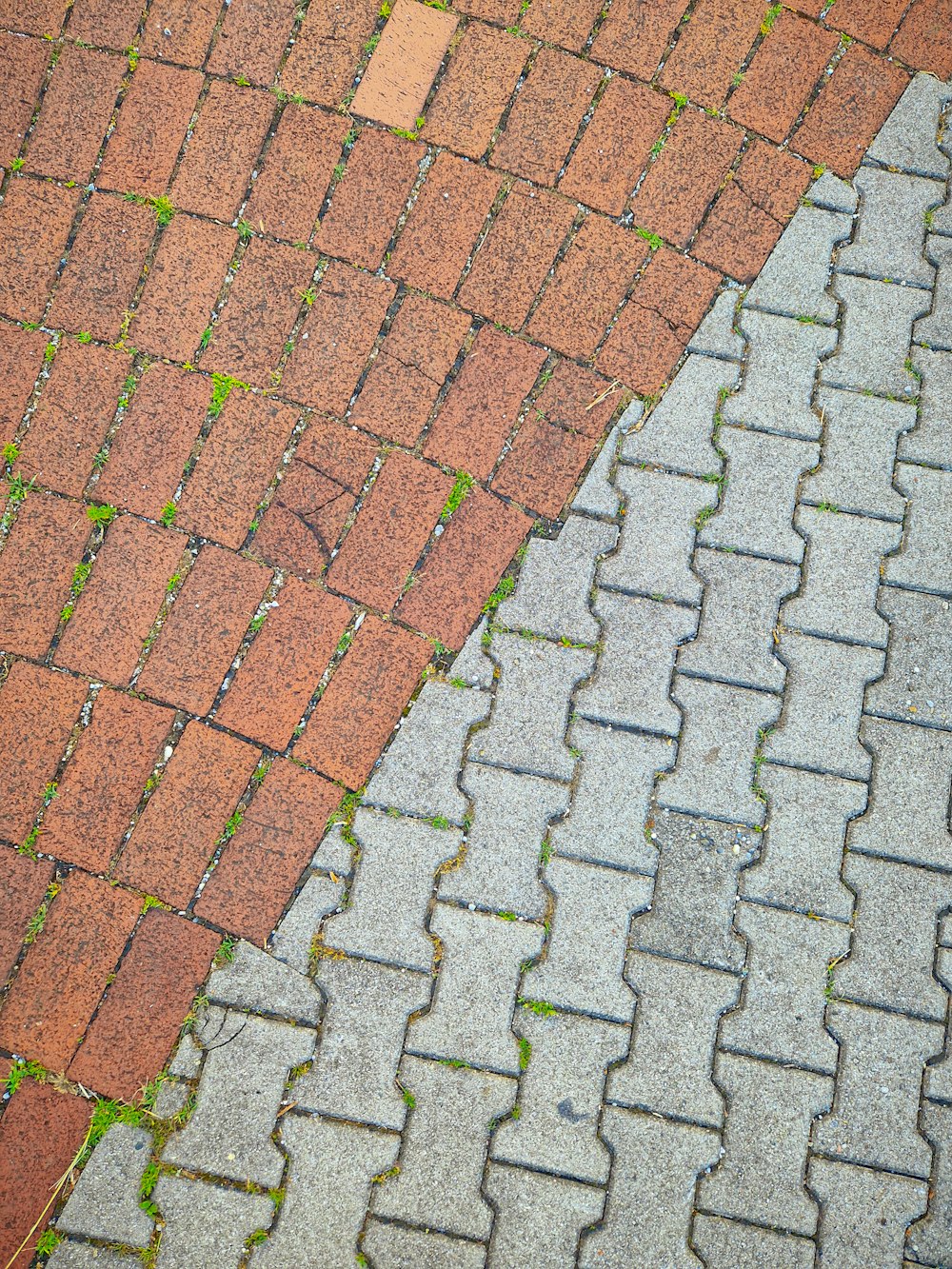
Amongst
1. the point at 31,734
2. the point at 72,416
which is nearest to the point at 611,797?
the point at 31,734

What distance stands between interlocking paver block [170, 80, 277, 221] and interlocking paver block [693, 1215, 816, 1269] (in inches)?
115

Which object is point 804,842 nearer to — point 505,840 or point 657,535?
point 505,840

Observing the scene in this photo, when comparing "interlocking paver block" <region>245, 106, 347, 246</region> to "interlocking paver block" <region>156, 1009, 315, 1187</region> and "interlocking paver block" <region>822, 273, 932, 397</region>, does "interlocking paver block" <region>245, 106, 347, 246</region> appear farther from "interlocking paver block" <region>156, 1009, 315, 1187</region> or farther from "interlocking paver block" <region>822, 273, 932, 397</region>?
"interlocking paver block" <region>156, 1009, 315, 1187</region>

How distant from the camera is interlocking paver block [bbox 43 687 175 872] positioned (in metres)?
2.56

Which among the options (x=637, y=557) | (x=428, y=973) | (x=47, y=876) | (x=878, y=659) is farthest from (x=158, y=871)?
(x=878, y=659)

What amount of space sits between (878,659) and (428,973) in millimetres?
1461

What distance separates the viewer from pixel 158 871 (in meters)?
2.55

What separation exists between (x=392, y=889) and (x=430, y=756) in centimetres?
36

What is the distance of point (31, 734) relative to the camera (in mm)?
2588

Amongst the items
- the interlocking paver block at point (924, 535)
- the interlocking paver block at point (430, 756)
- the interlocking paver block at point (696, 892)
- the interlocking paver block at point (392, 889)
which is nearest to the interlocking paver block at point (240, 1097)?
the interlocking paver block at point (392, 889)

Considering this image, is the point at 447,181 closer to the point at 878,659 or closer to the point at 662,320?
the point at 662,320

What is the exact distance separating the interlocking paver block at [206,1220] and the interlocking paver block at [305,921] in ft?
1.84

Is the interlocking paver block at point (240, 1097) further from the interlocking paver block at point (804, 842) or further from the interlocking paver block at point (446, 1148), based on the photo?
the interlocking paver block at point (804, 842)

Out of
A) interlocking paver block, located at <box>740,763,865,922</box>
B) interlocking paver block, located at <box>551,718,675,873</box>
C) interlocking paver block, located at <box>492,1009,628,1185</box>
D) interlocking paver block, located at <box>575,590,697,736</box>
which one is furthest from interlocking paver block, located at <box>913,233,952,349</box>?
interlocking paver block, located at <box>492,1009,628,1185</box>
